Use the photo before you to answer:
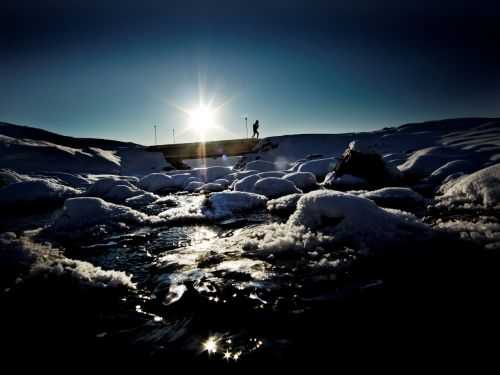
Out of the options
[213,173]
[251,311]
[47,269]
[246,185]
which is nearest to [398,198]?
[246,185]

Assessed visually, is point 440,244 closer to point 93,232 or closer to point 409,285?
point 409,285

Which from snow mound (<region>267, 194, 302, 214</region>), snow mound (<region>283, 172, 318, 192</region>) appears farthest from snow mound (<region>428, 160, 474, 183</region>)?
snow mound (<region>267, 194, 302, 214</region>)

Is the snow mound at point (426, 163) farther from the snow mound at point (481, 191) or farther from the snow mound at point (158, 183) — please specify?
the snow mound at point (158, 183)

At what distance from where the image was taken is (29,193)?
49.6 ft

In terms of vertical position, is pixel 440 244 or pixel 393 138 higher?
pixel 393 138

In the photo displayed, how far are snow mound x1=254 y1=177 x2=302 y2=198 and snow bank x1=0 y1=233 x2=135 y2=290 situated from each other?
1162 centimetres

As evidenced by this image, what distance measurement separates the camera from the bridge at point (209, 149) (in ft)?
173

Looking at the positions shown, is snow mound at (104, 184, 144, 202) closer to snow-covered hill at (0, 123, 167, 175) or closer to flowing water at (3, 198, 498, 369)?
flowing water at (3, 198, 498, 369)

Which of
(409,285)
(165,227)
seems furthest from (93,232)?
(409,285)

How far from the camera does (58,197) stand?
16328 mm

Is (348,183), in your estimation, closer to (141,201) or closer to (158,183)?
(141,201)

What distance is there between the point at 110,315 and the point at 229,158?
43.8 meters

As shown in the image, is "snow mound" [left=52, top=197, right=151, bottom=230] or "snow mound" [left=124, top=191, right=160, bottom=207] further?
"snow mound" [left=124, top=191, right=160, bottom=207]

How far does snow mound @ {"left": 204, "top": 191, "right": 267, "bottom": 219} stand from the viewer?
11.4 metres
